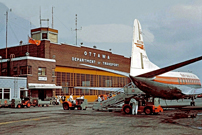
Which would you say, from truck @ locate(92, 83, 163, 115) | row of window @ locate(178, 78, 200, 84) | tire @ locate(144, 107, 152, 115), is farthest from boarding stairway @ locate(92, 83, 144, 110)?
row of window @ locate(178, 78, 200, 84)

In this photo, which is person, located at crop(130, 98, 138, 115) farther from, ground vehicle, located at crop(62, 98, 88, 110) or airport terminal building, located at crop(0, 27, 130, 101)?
airport terminal building, located at crop(0, 27, 130, 101)

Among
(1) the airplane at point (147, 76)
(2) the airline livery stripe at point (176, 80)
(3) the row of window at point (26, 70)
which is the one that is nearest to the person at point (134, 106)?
(1) the airplane at point (147, 76)

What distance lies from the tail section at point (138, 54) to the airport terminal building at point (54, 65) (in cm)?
3099

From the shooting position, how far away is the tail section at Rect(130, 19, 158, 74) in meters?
26.1

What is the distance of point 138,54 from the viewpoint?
26.5m

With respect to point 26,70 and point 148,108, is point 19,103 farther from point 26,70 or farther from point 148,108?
point 148,108

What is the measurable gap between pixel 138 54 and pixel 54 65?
35259 millimetres

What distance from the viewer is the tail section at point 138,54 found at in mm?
26078

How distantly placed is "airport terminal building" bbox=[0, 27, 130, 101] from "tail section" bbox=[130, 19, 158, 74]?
30993 mm

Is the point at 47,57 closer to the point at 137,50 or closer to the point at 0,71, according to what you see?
the point at 0,71

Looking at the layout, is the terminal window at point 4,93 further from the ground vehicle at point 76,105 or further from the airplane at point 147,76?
the airplane at point 147,76

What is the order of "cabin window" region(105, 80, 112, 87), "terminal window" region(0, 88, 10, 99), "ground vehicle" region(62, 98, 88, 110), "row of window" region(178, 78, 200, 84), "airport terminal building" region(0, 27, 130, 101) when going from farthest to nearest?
"cabin window" region(105, 80, 112, 87) < "airport terminal building" region(0, 27, 130, 101) < "terminal window" region(0, 88, 10, 99) < "ground vehicle" region(62, 98, 88, 110) < "row of window" region(178, 78, 200, 84)

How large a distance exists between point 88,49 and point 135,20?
142 ft

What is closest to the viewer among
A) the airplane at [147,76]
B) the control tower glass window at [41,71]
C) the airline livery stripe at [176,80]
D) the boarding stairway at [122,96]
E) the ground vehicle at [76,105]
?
the airplane at [147,76]
